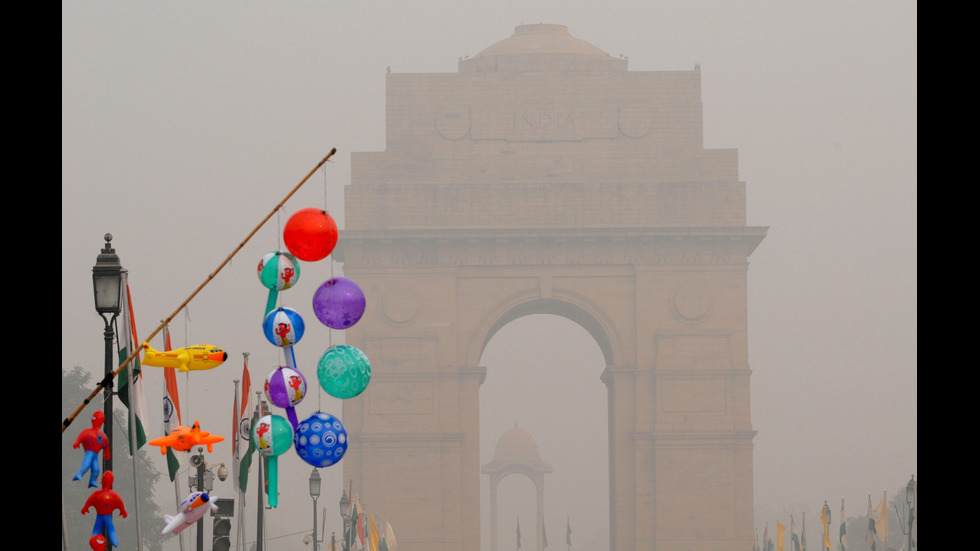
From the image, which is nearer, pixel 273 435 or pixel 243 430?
pixel 273 435

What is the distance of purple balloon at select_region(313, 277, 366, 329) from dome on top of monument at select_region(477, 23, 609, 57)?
1373 inches

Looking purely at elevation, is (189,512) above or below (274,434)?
below

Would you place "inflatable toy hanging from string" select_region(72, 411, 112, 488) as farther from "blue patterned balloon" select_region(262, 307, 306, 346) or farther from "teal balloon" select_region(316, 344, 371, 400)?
"teal balloon" select_region(316, 344, 371, 400)

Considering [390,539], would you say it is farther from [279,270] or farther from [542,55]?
[279,270]

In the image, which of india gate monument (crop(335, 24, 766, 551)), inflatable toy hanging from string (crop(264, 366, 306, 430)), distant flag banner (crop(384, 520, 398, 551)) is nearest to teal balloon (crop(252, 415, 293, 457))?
inflatable toy hanging from string (crop(264, 366, 306, 430))

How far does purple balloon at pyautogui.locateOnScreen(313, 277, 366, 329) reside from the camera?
A: 12.3 metres

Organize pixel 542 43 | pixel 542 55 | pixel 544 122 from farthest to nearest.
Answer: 1. pixel 542 43
2. pixel 542 55
3. pixel 544 122

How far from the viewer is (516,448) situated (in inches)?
3246

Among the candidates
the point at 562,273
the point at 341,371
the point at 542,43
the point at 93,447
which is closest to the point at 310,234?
the point at 341,371

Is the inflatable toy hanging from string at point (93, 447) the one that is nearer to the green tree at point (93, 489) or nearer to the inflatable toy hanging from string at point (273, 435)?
the inflatable toy hanging from string at point (273, 435)

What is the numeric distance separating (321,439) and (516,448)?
233 feet

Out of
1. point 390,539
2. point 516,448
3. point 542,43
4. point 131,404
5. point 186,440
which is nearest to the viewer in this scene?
point 131,404

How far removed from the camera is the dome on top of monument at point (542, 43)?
4672 centimetres

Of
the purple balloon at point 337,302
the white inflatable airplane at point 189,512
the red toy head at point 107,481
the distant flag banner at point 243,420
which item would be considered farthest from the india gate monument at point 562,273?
the red toy head at point 107,481
